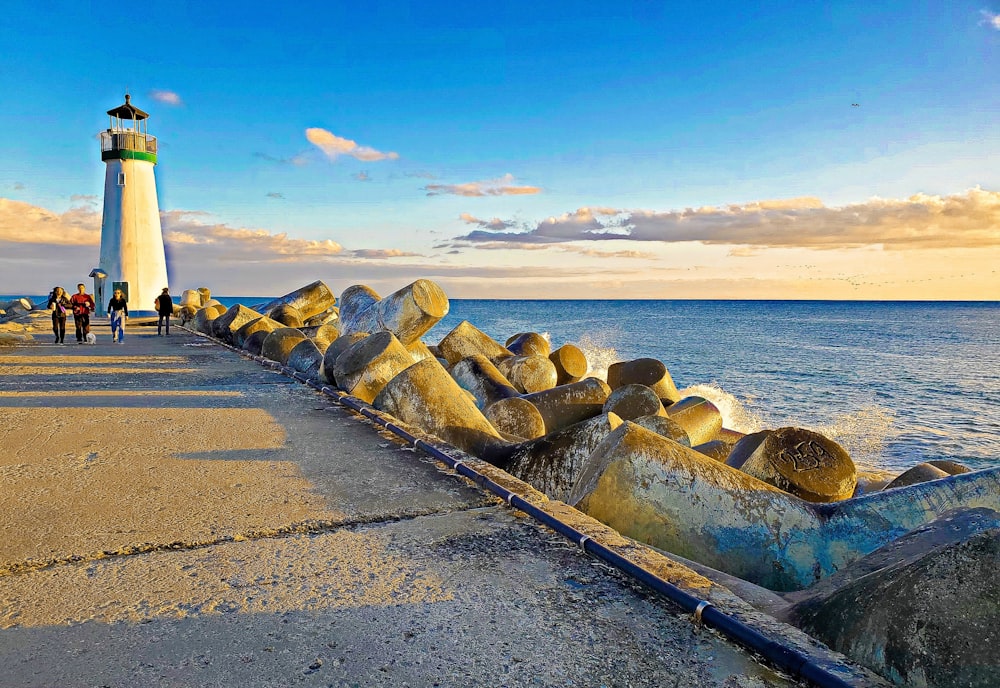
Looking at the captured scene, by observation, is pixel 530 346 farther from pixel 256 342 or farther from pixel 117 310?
pixel 117 310

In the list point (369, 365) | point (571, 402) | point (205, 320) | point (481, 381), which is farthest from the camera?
point (205, 320)

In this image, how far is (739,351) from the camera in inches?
1353

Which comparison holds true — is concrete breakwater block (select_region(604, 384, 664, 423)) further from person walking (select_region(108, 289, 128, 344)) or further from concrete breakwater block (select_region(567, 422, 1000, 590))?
person walking (select_region(108, 289, 128, 344))

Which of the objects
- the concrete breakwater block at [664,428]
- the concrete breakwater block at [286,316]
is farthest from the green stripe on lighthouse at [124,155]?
the concrete breakwater block at [664,428]

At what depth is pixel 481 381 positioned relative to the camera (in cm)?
966

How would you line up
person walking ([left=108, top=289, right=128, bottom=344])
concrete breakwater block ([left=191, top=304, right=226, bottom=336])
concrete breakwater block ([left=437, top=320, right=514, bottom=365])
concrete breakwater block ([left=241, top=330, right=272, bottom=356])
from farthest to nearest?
concrete breakwater block ([left=191, top=304, right=226, bottom=336]) < person walking ([left=108, top=289, right=128, bottom=344]) < concrete breakwater block ([left=437, top=320, right=514, bottom=365]) < concrete breakwater block ([left=241, top=330, right=272, bottom=356])

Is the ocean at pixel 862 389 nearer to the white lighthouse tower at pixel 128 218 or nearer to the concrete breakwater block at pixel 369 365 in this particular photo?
the concrete breakwater block at pixel 369 365

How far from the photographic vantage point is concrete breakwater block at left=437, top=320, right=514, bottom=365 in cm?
1246

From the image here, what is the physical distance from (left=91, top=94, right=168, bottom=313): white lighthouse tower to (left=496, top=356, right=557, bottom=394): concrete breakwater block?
18.4 metres

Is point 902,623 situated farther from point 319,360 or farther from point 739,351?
point 739,351

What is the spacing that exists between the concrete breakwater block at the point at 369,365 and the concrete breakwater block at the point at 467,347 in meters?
4.50

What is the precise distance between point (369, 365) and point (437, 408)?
188 centimetres

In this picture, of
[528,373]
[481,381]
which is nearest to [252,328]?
[528,373]

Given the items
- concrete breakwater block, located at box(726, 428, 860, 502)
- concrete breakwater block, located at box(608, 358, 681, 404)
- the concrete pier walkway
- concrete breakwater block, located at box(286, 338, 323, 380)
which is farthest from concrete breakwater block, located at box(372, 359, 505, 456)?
concrete breakwater block, located at box(608, 358, 681, 404)
